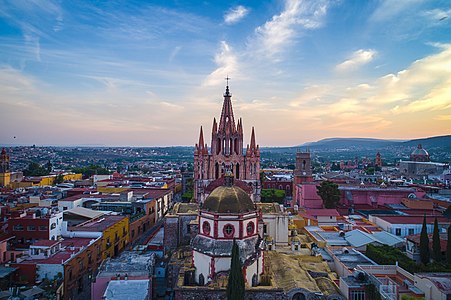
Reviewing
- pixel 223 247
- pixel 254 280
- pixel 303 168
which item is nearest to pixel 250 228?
pixel 223 247

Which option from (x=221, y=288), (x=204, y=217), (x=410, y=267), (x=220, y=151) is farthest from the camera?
(x=220, y=151)

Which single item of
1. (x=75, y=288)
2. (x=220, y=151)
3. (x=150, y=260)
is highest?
(x=220, y=151)

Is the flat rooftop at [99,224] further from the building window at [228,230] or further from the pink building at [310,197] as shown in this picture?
the pink building at [310,197]

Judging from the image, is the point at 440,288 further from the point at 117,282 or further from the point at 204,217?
the point at 117,282

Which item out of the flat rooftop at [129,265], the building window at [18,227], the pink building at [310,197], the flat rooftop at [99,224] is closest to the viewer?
the flat rooftop at [129,265]

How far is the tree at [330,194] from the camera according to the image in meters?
47.8

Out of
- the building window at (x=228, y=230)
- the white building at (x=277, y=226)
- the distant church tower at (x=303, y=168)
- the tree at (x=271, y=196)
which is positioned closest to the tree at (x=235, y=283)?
the building window at (x=228, y=230)

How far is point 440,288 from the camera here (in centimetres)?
1761

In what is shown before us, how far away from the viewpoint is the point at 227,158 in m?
36.9

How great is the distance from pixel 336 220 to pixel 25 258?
2929 cm

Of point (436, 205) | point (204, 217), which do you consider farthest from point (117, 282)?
point (436, 205)

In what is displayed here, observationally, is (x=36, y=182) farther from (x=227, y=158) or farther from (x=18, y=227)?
(x=227, y=158)

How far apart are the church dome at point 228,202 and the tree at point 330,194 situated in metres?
29.1

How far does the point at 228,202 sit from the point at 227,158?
16360 millimetres
